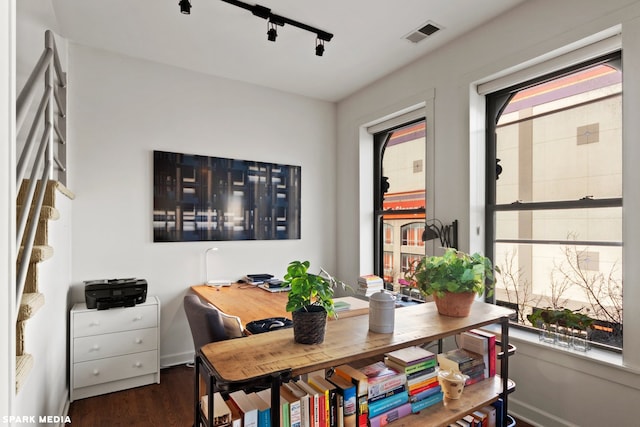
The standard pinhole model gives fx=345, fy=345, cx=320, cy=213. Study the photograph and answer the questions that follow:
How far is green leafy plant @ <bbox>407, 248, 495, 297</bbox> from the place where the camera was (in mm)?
1652

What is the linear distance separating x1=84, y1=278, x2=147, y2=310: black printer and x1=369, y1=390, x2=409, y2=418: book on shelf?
7.25 feet

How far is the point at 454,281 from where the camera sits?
166cm

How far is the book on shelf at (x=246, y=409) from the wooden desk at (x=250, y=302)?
76cm

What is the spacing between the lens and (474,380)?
1.74 meters

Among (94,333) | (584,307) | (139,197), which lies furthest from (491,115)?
(94,333)

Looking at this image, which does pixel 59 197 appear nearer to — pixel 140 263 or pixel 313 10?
pixel 140 263

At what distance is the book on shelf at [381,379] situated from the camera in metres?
1.37

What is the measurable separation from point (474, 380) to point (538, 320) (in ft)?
3.21

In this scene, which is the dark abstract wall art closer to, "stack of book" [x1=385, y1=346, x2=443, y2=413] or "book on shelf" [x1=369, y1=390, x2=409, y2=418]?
"stack of book" [x1=385, y1=346, x2=443, y2=413]

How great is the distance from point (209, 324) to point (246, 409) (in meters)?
0.80

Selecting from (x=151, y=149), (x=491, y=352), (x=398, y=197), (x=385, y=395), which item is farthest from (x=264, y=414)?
(x=398, y=197)

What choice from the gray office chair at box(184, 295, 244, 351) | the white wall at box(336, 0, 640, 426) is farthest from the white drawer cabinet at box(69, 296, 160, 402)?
the white wall at box(336, 0, 640, 426)

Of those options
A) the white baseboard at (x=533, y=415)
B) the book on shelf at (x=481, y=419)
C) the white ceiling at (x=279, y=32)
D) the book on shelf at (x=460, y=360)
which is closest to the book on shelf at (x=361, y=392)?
the book on shelf at (x=460, y=360)

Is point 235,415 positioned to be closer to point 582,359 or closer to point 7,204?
point 7,204
